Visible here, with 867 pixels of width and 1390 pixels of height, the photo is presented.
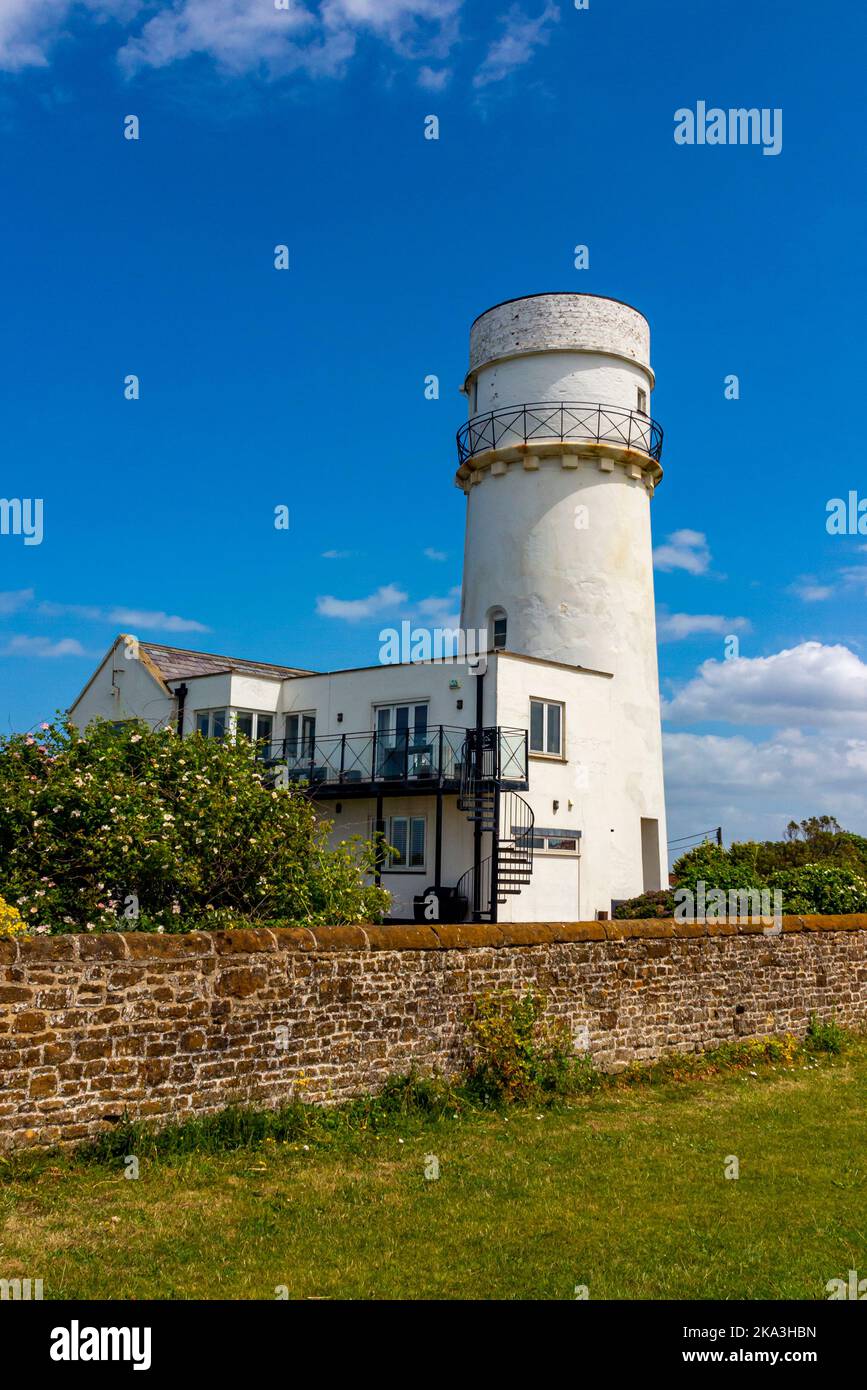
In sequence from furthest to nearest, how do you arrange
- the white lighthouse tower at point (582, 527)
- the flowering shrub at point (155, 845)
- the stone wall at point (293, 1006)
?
1. the white lighthouse tower at point (582, 527)
2. the flowering shrub at point (155, 845)
3. the stone wall at point (293, 1006)

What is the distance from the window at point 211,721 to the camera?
98.3 ft

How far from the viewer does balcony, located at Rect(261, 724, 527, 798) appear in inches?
1025

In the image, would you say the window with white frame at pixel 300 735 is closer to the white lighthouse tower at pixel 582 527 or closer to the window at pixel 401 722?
the window at pixel 401 722

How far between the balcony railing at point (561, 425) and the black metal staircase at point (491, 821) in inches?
337

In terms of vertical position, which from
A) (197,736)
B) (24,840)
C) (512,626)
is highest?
(512,626)

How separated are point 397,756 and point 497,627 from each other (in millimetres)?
4832

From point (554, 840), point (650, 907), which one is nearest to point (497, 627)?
point (554, 840)

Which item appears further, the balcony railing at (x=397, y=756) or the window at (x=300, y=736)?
the window at (x=300, y=736)

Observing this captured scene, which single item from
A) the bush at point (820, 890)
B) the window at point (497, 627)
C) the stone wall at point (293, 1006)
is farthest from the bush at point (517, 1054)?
the window at point (497, 627)
